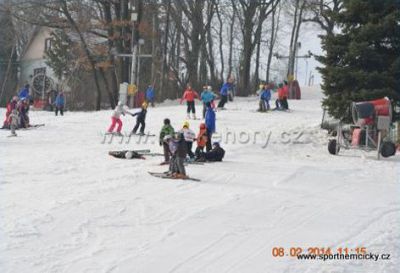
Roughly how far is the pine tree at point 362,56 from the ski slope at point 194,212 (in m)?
3.00

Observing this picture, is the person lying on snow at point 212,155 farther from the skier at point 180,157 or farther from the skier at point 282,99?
the skier at point 282,99

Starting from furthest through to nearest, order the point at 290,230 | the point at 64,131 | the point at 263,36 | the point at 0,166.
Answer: the point at 263,36 < the point at 64,131 < the point at 0,166 < the point at 290,230

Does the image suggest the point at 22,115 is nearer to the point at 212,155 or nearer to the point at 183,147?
the point at 212,155

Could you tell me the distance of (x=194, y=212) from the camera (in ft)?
31.4

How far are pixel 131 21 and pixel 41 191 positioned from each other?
2961 cm

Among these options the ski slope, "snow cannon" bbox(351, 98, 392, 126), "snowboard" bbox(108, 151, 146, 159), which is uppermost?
"snow cannon" bbox(351, 98, 392, 126)

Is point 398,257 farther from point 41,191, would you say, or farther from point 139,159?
point 139,159

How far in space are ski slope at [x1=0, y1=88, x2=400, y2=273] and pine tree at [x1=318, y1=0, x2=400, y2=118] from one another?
9.85 feet

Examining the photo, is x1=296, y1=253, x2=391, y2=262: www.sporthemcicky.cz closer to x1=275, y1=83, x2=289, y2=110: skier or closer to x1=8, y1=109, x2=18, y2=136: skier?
x1=8, y1=109, x2=18, y2=136: skier

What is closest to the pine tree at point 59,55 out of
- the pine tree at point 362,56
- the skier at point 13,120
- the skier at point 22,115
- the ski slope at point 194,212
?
the skier at point 22,115

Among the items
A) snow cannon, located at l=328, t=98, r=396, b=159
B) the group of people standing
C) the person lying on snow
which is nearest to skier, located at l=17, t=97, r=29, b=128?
the group of people standing

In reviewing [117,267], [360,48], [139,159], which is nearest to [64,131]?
[139,159]

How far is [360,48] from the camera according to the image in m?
19.9

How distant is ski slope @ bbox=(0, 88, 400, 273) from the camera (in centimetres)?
720
